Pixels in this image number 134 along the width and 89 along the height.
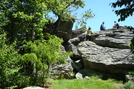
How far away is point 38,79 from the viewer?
7.95 meters

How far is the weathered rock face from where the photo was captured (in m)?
12.5

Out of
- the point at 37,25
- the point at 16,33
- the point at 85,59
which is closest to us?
the point at 37,25

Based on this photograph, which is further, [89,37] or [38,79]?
[89,37]

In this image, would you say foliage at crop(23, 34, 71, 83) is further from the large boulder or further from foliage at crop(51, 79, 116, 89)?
the large boulder

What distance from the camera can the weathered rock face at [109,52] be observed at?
12469 mm

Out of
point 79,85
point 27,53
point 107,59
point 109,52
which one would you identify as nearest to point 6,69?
point 27,53

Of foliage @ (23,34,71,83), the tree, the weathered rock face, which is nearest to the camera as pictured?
the tree

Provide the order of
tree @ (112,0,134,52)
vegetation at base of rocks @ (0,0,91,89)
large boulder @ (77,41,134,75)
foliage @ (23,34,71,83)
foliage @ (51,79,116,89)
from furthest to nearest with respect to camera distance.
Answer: large boulder @ (77,41,134,75), foliage @ (51,79,116,89), foliage @ (23,34,71,83), vegetation at base of rocks @ (0,0,91,89), tree @ (112,0,134,52)

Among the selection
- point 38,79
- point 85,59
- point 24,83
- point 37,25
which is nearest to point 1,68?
point 24,83

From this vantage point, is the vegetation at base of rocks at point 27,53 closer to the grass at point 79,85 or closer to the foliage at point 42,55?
the foliage at point 42,55

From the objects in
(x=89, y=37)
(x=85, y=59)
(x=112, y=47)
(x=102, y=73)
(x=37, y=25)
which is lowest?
(x=102, y=73)

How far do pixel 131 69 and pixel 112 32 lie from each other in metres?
6.24

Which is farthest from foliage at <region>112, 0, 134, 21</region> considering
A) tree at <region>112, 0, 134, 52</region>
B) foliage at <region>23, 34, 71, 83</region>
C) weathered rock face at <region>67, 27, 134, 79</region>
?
weathered rock face at <region>67, 27, 134, 79</region>

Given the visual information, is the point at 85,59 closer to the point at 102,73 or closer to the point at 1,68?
the point at 102,73
